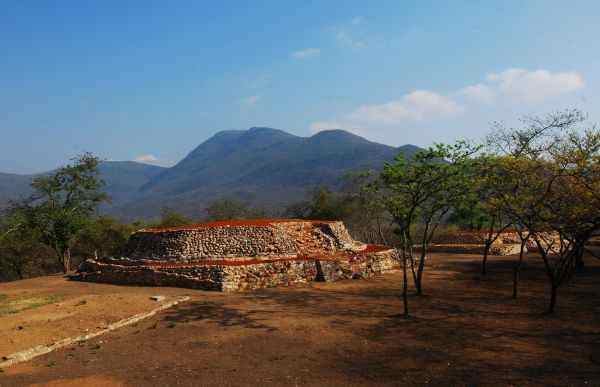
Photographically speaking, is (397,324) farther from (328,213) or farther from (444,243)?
(328,213)

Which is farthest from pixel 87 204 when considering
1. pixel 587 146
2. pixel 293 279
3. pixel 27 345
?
pixel 587 146

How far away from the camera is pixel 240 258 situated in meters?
25.4

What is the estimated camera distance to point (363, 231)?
55.4 m

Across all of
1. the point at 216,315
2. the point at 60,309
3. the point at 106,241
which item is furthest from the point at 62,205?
the point at 216,315

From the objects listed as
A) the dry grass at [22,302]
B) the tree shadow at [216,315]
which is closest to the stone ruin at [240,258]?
the tree shadow at [216,315]

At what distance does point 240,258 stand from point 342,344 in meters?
14.2

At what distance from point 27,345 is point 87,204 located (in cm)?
2547

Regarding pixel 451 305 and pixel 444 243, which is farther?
pixel 444 243

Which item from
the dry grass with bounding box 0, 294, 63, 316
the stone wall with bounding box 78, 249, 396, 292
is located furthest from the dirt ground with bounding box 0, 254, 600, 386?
the stone wall with bounding box 78, 249, 396, 292

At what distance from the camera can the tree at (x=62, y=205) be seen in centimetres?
3412

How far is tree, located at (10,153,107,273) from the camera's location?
34.1m

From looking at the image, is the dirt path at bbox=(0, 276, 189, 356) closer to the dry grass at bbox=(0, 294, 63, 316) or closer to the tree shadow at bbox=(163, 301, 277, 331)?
the dry grass at bbox=(0, 294, 63, 316)

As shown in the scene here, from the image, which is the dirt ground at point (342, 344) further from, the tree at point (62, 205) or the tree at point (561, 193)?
the tree at point (62, 205)

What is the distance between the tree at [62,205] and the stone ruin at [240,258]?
773cm
